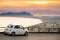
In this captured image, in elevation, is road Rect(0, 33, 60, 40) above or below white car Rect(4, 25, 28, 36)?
below

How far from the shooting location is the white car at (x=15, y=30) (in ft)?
8.04

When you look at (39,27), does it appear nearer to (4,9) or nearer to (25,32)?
(25,32)

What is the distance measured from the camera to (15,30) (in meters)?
2.47

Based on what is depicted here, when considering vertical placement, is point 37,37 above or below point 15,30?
below

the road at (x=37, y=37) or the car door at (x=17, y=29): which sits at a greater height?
the car door at (x=17, y=29)

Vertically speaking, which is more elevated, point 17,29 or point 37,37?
point 17,29

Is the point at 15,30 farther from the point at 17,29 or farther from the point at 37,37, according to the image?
the point at 37,37

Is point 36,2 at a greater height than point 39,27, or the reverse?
point 36,2

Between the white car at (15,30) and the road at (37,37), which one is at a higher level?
the white car at (15,30)

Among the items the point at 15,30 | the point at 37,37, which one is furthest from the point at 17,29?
the point at 37,37

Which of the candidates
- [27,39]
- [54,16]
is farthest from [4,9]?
[54,16]

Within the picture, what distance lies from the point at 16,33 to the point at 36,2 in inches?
24.0

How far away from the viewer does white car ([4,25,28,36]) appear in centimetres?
245

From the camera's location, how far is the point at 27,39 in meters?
2.48
